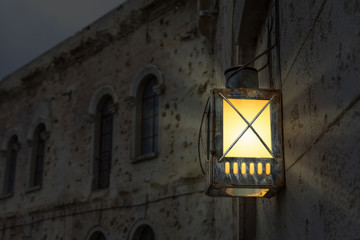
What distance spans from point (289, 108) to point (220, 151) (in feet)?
1.25

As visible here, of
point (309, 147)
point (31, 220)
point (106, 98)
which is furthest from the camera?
point (31, 220)

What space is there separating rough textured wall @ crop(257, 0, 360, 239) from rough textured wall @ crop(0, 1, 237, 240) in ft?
10.5

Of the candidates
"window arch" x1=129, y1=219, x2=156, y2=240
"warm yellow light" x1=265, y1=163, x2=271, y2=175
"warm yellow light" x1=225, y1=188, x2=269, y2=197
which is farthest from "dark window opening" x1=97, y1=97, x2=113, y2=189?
"warm yellow light" x1=265, y1=163, x2=271, y2=175

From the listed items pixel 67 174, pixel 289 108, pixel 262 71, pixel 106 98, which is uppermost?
pixel 106 98

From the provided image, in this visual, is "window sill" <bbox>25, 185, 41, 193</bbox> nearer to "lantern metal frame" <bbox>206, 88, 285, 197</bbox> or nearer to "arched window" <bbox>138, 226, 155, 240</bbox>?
"arched window" <bbox>138, 226, 155, 240</bbox>

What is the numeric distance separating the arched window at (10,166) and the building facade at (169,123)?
0.03m

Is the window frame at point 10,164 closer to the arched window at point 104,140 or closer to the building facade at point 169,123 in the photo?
the building facade at point 169,123

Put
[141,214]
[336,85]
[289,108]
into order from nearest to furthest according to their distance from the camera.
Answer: [336,85] → [289,108] → [141,214]

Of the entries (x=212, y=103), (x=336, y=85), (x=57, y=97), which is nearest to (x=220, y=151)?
(x=212, y=103)

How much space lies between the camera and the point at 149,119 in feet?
32.7

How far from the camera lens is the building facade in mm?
1604

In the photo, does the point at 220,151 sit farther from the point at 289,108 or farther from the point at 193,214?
the point at 193,214

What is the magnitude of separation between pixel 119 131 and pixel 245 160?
324 inches

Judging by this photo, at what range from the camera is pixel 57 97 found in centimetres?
1297
